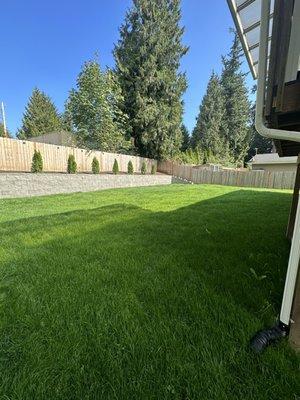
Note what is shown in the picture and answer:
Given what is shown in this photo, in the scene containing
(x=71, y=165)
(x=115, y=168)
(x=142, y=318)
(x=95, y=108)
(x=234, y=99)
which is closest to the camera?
(x=142, y=318)

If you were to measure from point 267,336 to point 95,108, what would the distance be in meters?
17.8

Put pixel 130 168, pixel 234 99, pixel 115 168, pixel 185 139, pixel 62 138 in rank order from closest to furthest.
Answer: pixel 115 168, pixel 130 168, pixel 62 138, pixel 234 99, pixel 185 139

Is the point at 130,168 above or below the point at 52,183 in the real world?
above

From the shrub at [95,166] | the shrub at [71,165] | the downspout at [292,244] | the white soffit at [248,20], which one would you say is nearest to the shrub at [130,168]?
the shrub at [95,166]

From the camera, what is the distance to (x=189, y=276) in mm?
2316

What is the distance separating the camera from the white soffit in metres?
2.67

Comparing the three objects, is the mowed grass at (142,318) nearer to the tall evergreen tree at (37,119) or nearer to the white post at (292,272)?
the white post at (292,272)

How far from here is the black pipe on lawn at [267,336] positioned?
139 centimetres

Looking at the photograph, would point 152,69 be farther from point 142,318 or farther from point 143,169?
point 142,318

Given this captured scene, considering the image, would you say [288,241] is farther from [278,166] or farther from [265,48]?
[278,166]

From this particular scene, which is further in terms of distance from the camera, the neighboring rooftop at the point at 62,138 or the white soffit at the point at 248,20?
the neighboring rooftop at the point at 62,138

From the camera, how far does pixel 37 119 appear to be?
3825 centimetres

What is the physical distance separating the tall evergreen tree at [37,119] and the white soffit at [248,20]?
3798 centimetres

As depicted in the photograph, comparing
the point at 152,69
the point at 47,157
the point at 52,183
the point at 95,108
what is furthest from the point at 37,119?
the point at 52,183
